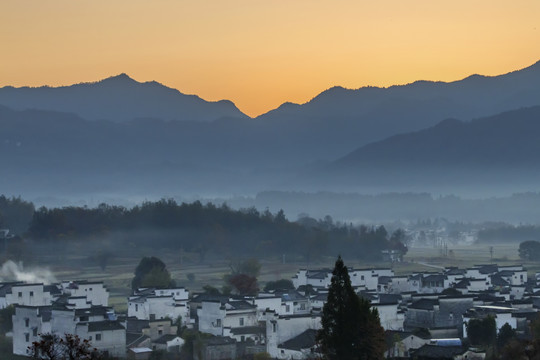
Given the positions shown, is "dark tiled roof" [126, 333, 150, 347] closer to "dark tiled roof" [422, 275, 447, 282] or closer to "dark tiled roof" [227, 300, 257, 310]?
"dark tiled roof" [227, 300, 257, 310]

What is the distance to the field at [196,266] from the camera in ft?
207

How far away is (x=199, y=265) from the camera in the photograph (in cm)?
7544

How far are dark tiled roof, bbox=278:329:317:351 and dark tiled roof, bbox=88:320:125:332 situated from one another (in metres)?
5.06

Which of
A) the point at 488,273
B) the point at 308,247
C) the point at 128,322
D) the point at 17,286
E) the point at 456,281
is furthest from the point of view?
the point at 308,247

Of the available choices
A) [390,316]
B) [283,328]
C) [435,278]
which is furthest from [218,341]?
[435,278]

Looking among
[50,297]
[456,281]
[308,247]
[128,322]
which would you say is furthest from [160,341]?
[308,247]

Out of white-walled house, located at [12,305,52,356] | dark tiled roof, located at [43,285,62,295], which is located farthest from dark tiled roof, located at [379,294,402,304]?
dark tiled roof, located at [43,285,62,295]

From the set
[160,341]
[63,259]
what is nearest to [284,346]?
[160,341]

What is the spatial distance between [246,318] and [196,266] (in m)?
31.8

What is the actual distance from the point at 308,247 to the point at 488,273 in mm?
24908

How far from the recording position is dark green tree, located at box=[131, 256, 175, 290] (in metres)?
54.7

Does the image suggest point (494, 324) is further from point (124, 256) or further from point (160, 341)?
point (124, 256)

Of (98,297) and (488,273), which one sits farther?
(488,273)

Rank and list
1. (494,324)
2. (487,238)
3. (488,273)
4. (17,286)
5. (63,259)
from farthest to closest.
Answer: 1. (487,238)
2. (63,259)
3. (488,273)
4. (17,286)
5. (494,324)
